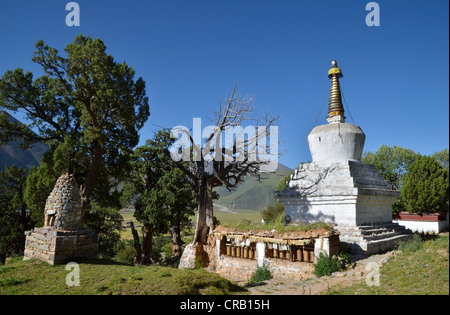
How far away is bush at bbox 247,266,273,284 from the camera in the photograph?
11484 mm

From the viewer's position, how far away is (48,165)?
51.2 ft

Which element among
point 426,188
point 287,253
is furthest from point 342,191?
point 426,188

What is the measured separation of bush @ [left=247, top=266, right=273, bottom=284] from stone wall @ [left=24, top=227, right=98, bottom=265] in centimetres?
662

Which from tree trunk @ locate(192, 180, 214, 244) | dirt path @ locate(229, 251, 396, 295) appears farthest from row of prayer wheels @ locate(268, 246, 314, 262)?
tree trunk @ locate(192, 180, 214, 244)

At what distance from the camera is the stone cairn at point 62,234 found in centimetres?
1081

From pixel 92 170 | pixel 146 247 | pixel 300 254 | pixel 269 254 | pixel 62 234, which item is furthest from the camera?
pixel 146 247

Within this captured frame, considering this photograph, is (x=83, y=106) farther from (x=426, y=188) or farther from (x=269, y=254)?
(x=426, y=188)

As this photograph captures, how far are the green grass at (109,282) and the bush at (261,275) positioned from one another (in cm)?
339

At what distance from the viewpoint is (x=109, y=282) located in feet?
26.1

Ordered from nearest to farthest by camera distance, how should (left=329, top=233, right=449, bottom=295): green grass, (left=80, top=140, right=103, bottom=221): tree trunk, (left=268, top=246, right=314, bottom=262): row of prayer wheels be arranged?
(left=329, top=233, right=449, bottom=295): green grass, (left=268, top=246, right=314, bottom=262): row of prayer wheels, (left=80, top=140, right=103, bottom=221): tree trunk

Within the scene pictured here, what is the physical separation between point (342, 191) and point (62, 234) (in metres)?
12.0

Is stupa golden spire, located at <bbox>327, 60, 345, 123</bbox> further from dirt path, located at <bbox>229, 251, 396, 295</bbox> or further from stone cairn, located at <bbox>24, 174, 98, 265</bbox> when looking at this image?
stone cairn, located at <bbox>24, 174, 98, 265</bbox>
